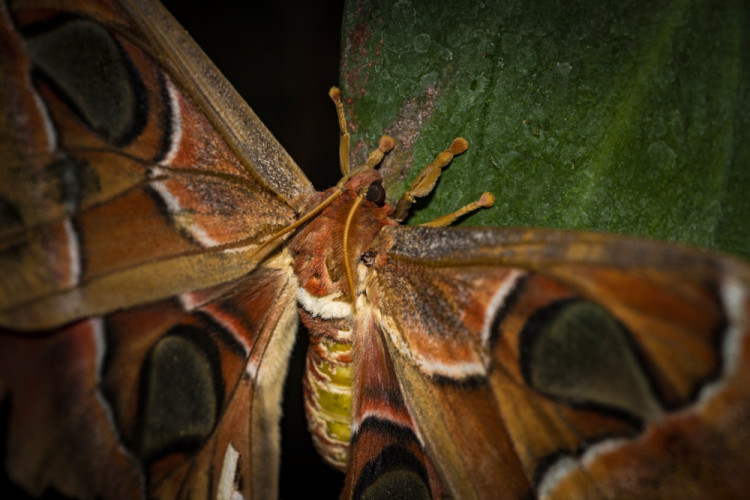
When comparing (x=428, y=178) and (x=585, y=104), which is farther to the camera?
(x=428, y=178)

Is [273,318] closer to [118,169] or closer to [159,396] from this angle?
[159,396]

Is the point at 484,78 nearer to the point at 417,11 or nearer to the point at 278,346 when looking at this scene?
the point at 417,11

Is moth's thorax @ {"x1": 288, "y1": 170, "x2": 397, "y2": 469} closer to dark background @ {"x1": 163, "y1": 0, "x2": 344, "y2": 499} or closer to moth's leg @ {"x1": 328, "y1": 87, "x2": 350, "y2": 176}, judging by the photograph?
moth's leg @ {"x1": 328, "y1": 87, "x2": 350, "y2": 176}

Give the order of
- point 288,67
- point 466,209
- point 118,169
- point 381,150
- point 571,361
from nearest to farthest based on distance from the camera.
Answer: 1. point 571,361
2. point 118,169
3. point 466,209
4. point 381,150
5. point 288,67

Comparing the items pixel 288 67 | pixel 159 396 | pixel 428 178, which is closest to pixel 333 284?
pixel 428 178

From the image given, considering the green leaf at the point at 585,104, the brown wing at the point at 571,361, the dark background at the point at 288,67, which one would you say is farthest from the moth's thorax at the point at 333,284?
the dark background at the point at 288,67

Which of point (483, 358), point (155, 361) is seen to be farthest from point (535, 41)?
point (155, 361)

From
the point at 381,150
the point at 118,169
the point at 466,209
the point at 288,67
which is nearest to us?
the point at 118,169
